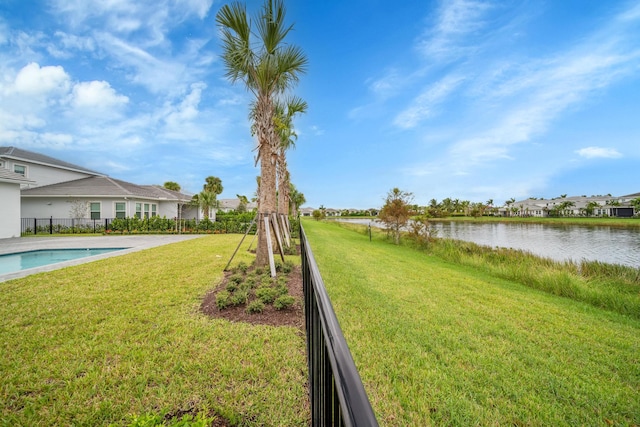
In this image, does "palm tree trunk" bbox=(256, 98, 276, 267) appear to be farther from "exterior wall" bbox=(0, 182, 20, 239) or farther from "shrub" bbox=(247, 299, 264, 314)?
"exterior wall" bbox=(0, 182, 20, 239)

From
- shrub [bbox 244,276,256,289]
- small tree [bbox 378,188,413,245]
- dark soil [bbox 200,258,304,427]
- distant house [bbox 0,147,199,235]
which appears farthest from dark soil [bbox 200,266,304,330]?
distant house [bbox 0,147,199,235]

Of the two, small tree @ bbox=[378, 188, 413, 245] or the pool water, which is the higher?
small tree @ bbox=[378, 188, 413, 245]

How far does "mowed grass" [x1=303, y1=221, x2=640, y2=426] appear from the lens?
7.25ft

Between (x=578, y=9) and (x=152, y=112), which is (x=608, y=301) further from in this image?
(x=152, y=112)

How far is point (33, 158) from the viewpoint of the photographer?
1903 centimetres

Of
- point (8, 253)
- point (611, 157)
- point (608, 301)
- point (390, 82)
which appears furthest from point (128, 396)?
point (611, 157)

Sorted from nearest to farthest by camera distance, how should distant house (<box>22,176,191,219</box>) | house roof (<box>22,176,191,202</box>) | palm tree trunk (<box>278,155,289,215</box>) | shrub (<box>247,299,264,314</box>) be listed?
shrub (<box>247,299,264,314</box>) → palm tree trunk (<box>278,155,289,215</box>) → house roof (<box>22,176,191,202</box>) → distant house (<box>22,176,191,219</box>)

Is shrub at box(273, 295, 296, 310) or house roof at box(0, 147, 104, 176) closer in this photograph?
shrub at box(273, 295, 296, 310)

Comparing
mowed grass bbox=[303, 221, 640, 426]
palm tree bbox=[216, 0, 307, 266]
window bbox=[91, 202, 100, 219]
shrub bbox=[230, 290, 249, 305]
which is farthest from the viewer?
window bbox=[91, 202, 100, 219]

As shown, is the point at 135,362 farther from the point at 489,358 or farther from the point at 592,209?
the point at 592,209

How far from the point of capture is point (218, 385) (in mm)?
2330

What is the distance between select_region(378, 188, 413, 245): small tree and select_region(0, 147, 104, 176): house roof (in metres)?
25.3

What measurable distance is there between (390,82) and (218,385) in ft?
55.4

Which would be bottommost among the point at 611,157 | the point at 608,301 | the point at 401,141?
the point at 608,301
